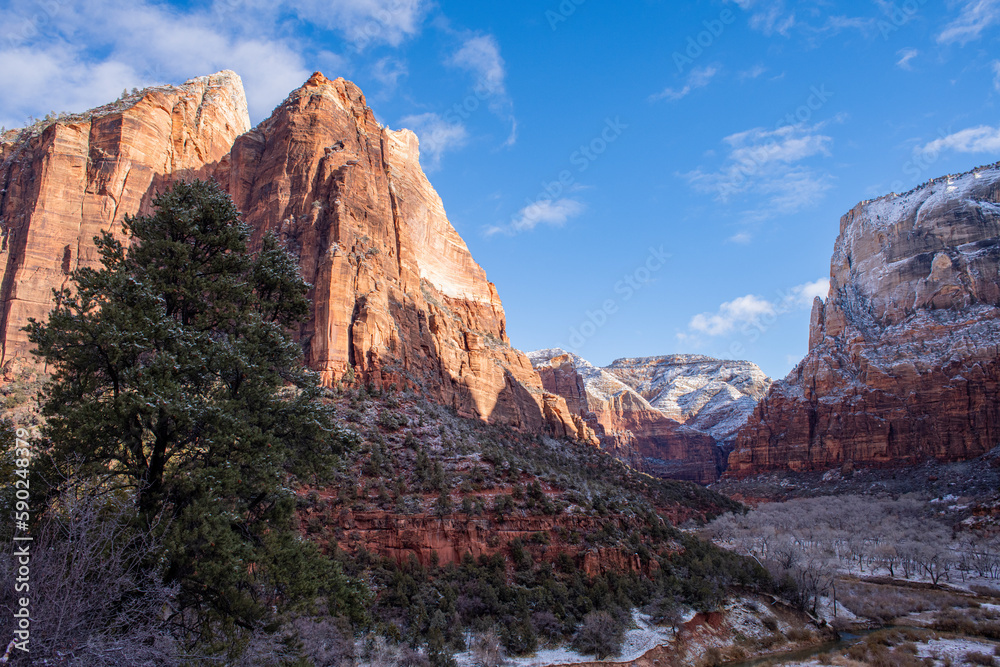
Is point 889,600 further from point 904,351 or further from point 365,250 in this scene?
point 904,351

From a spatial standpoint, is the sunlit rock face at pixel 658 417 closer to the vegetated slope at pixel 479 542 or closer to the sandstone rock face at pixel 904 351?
the sandstone rock face at pixel 904 351

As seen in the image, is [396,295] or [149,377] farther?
[396,295]

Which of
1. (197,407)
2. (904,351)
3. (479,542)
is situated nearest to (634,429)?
(904,351)

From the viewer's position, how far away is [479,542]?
2748 cm

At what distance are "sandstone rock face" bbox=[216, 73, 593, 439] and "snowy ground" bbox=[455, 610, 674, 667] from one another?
21.1 metres

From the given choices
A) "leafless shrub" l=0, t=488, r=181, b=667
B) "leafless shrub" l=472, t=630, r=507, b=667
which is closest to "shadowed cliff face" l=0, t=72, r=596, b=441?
"leafless shrub" l=472, t=630, r=507, b=667

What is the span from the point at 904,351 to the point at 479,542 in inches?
3988

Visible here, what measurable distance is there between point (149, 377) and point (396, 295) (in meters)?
38.6

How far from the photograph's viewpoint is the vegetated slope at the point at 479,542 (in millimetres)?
24156

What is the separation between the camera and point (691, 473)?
136000mm

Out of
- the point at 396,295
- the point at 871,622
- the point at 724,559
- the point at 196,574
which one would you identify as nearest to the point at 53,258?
the point at 396,295

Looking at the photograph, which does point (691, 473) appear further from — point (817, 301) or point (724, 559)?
point (724, 559)

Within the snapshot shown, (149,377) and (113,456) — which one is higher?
(149,377)

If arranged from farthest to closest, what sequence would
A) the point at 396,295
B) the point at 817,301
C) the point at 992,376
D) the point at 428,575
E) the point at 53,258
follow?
the point at 817,301 < the point at 992,376 < the point at 396,295 < the point at 53,258 < the point at 428,575
